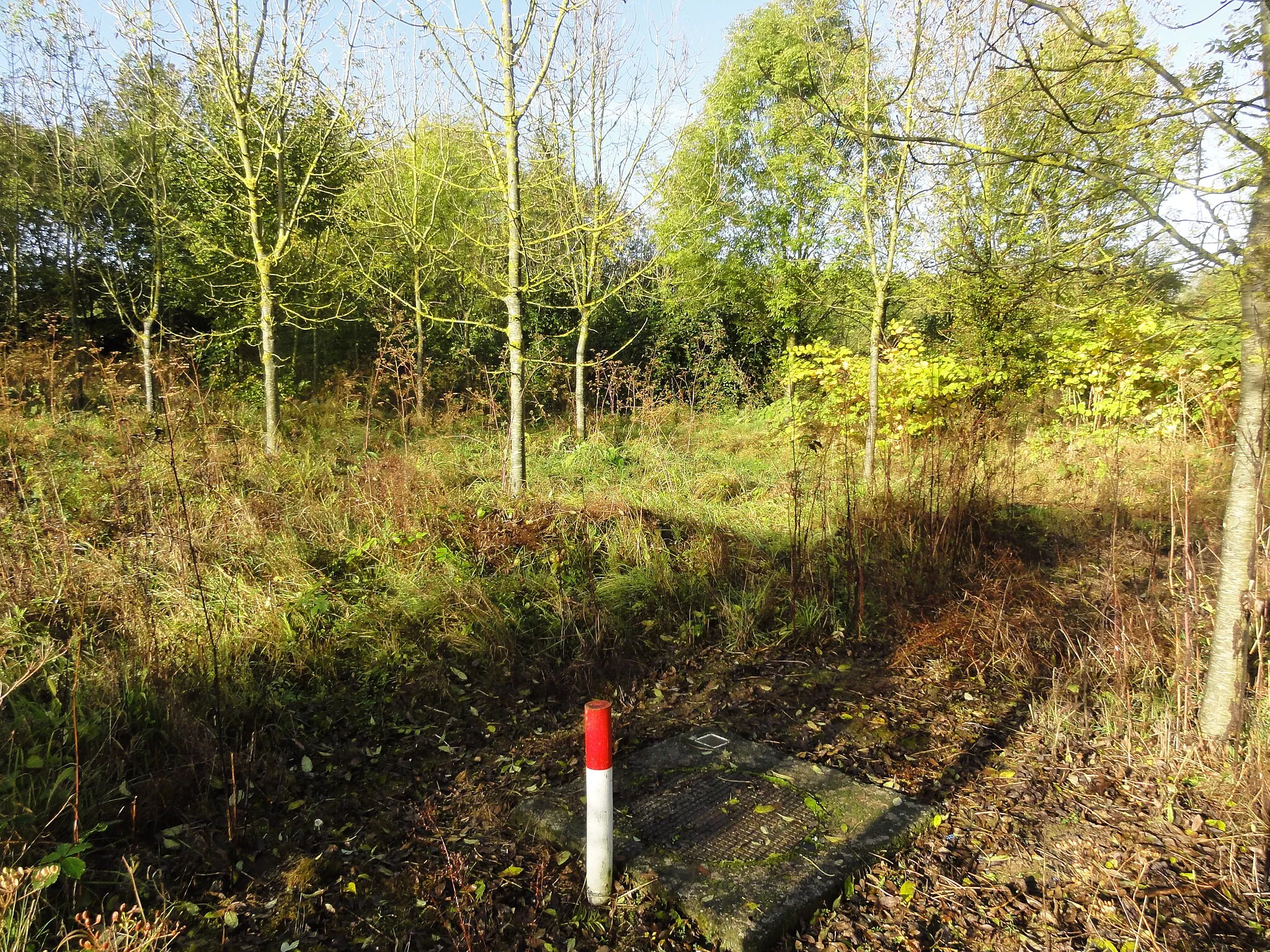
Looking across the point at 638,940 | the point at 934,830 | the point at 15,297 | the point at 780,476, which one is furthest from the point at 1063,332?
the point at 15,297

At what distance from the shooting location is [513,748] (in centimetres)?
373

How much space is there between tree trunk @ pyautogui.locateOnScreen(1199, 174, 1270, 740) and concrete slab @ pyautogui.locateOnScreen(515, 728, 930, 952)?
1388 mm

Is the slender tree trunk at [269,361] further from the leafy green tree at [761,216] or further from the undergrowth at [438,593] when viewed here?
the leafy green tree at [761,216]

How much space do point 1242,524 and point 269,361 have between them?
8060mm

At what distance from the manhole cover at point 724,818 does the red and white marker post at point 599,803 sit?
14.3 inches

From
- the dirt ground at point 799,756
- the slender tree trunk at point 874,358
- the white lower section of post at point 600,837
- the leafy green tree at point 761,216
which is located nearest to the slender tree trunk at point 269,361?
the dirt ground at point 799,756

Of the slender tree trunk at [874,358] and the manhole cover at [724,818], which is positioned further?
the slender tree trunk at [874,358]

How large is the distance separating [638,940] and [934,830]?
4.46 feet

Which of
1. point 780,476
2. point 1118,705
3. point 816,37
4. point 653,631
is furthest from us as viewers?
point 816,37

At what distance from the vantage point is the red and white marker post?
2412mm

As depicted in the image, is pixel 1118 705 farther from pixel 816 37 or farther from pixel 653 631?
pixel 816 37

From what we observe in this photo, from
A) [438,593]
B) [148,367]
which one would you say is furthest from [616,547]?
[148,367]

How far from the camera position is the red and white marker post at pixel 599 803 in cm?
241

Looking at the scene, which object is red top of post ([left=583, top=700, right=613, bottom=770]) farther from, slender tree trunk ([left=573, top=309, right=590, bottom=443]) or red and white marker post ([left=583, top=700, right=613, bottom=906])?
slender tree trunk ([left=573, top=309, right=590, bottom=443])
